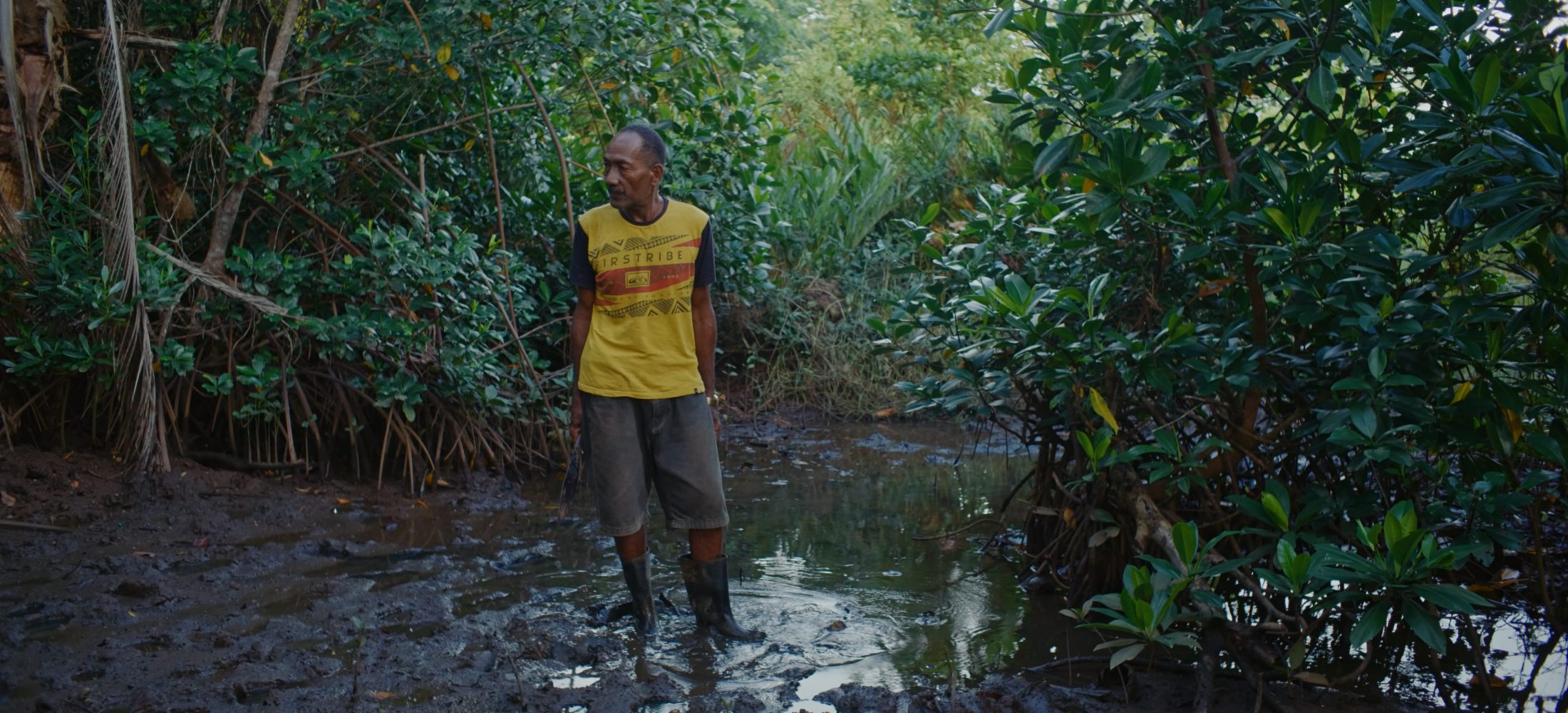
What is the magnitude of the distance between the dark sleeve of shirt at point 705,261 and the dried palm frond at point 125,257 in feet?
8.64

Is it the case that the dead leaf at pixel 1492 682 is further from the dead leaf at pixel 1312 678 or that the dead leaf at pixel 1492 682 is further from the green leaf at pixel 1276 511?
the green leaf at pixel 1276 511

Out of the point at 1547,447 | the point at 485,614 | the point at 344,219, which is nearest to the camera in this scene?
the point at 1547,447

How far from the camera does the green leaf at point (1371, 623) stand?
10.2 feet

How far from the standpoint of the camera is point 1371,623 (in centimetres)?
312

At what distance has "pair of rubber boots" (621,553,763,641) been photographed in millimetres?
4145

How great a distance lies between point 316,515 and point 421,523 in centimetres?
46

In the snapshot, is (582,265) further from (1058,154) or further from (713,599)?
(1058,154)

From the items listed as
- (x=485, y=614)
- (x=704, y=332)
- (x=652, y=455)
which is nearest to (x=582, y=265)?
(x=704, y=332)

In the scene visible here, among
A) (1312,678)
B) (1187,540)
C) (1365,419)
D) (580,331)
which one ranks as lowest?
(1312,678)

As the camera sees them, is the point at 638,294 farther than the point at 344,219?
No

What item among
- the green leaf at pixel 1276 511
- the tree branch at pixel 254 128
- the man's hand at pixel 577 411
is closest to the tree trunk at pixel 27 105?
the tree branch at pixel 254 128

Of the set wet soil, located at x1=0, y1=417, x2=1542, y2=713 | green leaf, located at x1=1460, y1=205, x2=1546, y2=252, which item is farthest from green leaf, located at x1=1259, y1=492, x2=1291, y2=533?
green leaf, located at x1=1460, y1=205, x2=1546, y2=252

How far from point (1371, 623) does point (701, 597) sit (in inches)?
81.4

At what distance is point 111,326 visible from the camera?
Answer: 17.6ft
